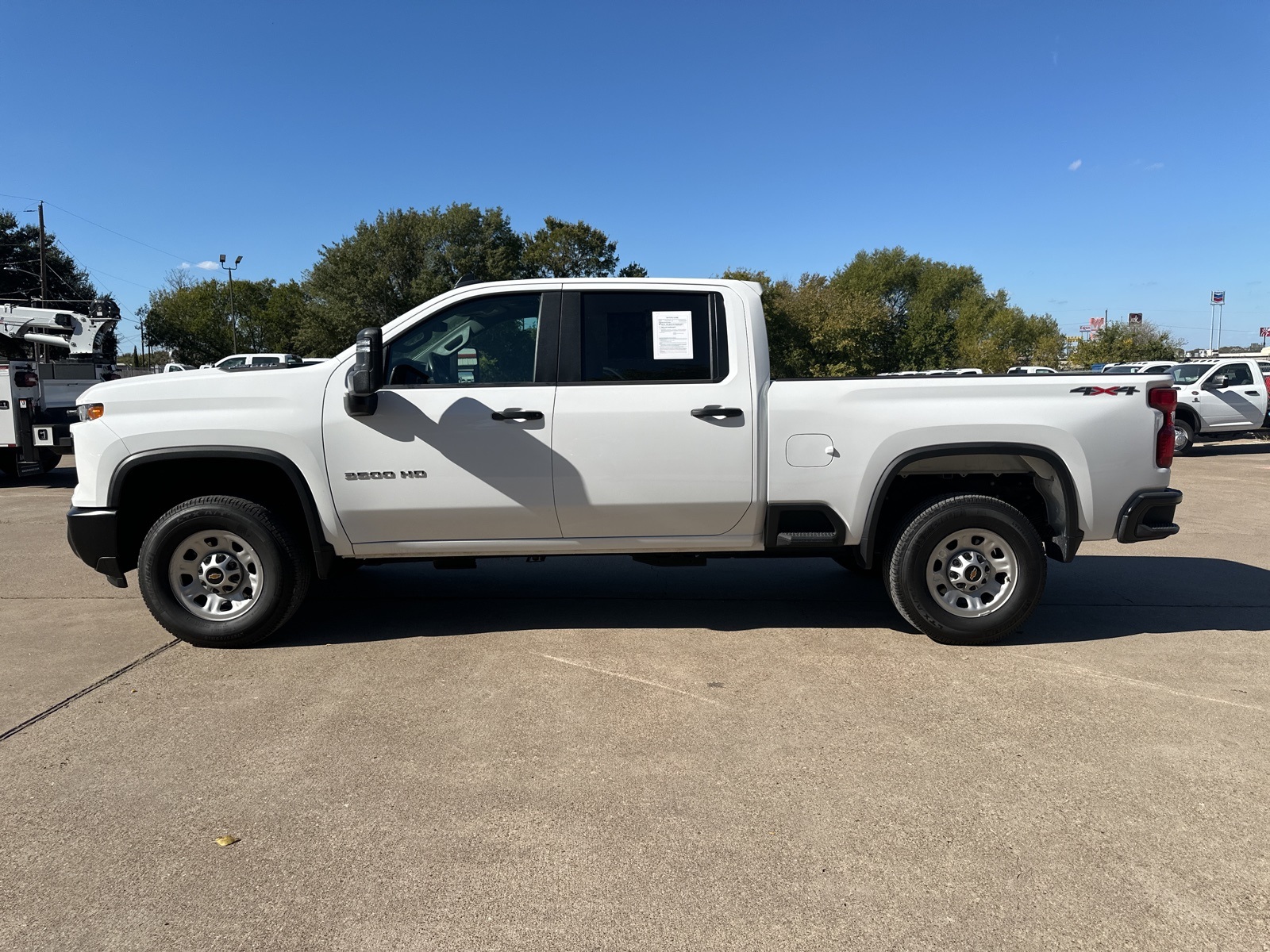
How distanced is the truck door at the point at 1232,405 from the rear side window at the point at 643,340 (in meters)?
17.3

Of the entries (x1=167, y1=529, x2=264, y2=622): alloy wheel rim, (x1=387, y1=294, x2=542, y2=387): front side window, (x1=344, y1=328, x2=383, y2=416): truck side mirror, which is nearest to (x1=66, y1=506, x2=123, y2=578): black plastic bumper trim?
(x1=167, y1=529, x2=264, y2=622): alloy wheel rim

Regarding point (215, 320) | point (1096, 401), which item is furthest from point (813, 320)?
point (1096, 401)

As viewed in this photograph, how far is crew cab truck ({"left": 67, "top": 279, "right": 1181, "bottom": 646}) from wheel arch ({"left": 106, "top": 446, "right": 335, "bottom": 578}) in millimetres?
19

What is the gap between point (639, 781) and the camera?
336 cm

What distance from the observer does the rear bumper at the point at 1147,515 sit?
16.0 ft

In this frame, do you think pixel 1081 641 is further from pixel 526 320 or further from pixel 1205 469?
pixel 1205 469

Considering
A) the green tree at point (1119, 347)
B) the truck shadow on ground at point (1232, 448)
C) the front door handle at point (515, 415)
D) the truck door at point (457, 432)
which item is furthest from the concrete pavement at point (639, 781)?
the green tree at point (1119, 347)

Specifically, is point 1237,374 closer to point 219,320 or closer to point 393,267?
point 393,267

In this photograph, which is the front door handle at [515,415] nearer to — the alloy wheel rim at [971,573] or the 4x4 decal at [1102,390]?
the alloy wheel rim at [971,573]

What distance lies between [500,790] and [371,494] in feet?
6.82

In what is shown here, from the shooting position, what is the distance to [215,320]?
232 feet

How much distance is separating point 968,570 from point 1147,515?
1062 millimetres

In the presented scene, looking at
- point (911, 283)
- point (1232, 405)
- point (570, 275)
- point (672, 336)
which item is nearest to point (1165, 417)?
point (672, 336)

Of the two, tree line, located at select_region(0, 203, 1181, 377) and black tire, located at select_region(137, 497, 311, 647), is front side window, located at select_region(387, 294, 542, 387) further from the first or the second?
tree line, located at select_region(0, 203, 1181, 377)
